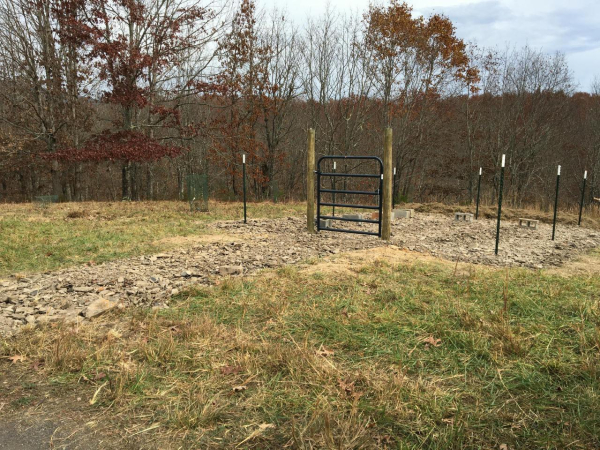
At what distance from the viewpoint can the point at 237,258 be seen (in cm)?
536

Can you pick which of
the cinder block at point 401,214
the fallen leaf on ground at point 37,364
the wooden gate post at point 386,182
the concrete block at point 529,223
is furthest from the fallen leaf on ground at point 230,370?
the concrete block at point 529,223

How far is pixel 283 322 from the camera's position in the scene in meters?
3.10

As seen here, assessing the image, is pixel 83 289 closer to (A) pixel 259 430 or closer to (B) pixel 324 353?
(B) pixel 324 353

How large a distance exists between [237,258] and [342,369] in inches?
126

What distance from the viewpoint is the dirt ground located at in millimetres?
3619

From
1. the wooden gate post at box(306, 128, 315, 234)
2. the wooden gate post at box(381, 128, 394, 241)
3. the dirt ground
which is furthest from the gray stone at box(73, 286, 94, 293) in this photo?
the wooden gate post at box(381, 128, 394, 241)

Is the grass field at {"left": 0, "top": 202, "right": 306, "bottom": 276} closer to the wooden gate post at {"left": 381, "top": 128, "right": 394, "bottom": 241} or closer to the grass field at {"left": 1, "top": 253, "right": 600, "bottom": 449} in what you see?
the grass field at {"left": 1, "top": 253, "right": 600, "bottom": 449}

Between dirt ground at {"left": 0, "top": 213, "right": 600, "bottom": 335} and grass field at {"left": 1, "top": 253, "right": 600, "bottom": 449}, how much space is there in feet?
1.58

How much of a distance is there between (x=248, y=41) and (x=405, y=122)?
8.19 metres

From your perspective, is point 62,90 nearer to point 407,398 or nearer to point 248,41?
point 248,41

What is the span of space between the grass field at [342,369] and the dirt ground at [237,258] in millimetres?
481

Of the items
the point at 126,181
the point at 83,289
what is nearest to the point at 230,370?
the point at 83,289

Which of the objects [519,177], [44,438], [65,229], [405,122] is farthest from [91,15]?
[519,177]

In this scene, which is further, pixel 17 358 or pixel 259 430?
pixel 17 358
